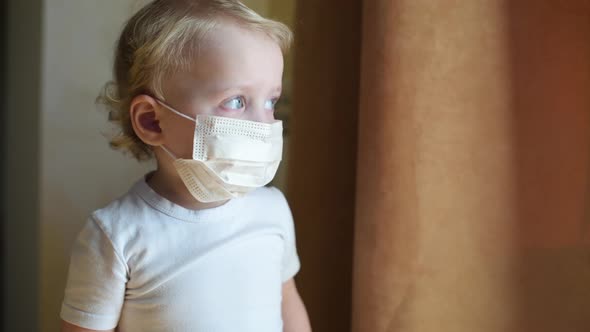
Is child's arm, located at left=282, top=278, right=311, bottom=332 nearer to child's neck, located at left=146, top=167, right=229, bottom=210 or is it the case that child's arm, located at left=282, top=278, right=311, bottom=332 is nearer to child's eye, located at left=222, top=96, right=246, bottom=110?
child's neck, located at left=146, top=167, right=229, bottom=210

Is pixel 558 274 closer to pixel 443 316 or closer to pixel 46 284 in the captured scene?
pixel 443 316

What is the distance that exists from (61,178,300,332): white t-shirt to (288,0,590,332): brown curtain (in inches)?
9.8

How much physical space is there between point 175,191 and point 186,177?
0.25ft

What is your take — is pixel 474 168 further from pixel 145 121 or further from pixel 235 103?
pixel 145 121

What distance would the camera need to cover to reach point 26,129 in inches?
49.3

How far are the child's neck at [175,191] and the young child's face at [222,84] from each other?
0.24ft

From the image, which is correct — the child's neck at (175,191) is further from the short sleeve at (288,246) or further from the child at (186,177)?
the short sleeve at (288,246)

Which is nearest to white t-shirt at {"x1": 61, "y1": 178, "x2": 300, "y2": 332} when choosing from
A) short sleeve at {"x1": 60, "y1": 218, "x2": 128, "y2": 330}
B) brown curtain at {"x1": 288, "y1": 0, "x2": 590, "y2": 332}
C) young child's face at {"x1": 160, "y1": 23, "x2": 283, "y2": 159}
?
short sleeve at {"x1": 60, "y1": 218, "x2": 128, "y2": 330}

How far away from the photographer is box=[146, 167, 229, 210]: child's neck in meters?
0.99

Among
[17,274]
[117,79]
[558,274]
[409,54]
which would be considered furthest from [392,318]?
[17,274]

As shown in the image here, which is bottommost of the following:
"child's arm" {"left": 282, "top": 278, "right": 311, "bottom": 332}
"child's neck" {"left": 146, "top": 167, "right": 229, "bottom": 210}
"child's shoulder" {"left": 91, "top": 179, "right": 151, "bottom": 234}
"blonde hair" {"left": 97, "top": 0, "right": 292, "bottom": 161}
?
"child's arm" {"left": 282, "top": 278, "right": 311, "bottom": 332}

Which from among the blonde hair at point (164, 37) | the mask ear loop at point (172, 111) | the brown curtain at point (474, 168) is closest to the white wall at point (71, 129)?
the blonde hair at point (164, 37)

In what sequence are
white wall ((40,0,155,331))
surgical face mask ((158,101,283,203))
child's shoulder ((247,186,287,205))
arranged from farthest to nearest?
white wall ((40,0,155,331)) → child's shoulder ((247,186,287,205)) → surgical face mask ((158,101,283,203))

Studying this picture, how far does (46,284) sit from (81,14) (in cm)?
56
